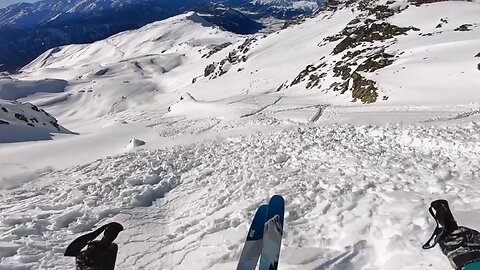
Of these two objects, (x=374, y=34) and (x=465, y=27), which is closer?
(x=465, y=27)

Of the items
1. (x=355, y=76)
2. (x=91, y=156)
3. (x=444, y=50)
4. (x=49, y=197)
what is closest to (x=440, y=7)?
(x=444, y=50)

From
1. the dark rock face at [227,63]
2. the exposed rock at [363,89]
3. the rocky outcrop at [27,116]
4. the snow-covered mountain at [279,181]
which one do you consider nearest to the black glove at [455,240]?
the snow-covered mountain at [279,181]

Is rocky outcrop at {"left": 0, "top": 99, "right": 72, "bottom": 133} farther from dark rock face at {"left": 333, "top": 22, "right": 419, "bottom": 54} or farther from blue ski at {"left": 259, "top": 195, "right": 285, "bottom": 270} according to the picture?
→ dark rock face at {"left": 333, "top": 22, "right": 419, "bottom": 54}

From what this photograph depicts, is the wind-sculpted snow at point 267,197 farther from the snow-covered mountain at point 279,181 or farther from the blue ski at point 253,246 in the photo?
the blue ski at point 253,246

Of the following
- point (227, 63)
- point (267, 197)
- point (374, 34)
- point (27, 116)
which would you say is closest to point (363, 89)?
point (267, 197)

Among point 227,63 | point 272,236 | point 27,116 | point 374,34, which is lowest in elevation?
point 227,63

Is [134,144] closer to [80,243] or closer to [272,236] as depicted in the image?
[80,243]
